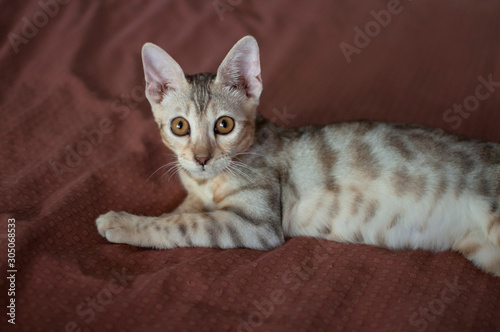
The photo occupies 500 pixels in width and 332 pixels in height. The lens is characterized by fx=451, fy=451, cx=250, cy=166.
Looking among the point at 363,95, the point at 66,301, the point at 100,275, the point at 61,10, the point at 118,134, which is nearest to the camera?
the point at 66,301

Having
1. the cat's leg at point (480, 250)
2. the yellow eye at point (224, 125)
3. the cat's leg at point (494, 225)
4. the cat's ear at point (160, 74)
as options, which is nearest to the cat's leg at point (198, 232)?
the yellow eye at point (224, 125)

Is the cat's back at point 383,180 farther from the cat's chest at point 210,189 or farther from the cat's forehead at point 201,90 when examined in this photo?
the cat's forehead at point 201,90

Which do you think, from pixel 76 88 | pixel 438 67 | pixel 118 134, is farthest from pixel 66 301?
pixel 438 67

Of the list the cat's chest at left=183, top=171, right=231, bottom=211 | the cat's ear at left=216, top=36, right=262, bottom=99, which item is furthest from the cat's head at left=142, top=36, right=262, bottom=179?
the cat's chest at left=183, top=171, right=231, bottom=211

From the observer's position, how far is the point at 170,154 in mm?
2906

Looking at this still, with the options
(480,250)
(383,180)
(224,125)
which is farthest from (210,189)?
(480,250)

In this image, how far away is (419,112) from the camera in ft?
10.4

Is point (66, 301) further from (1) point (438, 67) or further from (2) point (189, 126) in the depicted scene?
(1) point (438, 67)

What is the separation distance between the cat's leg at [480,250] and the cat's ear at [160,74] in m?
1.56

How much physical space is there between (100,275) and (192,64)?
1.97 meters

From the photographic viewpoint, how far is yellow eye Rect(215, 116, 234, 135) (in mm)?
2215

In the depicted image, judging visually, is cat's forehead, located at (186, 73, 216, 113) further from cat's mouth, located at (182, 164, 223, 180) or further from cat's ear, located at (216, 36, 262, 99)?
cat's mouth, located at (182, 164, 223, 180)

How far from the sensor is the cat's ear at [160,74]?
87.6 inches

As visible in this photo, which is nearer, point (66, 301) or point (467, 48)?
point (66, 301)
